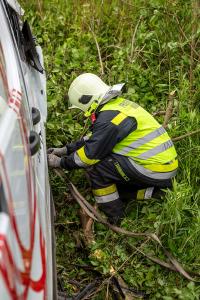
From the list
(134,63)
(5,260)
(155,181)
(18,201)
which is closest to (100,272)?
(155,181)

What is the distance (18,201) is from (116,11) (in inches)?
167

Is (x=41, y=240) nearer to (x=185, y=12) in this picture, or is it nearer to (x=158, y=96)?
(x=158, y=96)

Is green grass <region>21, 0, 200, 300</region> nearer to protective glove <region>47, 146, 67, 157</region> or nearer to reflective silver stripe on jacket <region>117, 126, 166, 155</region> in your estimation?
protective glove <region>47, 146, 67, 157</region>

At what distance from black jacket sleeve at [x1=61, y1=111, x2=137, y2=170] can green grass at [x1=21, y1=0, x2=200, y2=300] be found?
0.30m

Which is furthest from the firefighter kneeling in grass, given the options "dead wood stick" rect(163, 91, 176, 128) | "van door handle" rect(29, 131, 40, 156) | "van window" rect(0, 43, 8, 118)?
"van door handle" rect(29, 131, 40, 156)

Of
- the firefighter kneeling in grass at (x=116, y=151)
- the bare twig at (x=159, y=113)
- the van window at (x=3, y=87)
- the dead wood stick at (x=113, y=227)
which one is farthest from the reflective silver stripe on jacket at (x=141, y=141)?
the van window at (x=3, y=87)

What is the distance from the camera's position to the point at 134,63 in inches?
201

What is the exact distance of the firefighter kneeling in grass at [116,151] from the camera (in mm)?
3707

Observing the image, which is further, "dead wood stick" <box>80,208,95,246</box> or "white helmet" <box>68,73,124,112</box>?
"white helmet" <box>68,73,124,112</box>

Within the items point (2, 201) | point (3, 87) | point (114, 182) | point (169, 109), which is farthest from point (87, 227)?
point (2, 201)

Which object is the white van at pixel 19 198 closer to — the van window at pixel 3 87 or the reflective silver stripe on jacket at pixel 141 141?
the van window at pixel 3 87

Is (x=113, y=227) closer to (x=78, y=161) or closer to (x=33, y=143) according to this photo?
(x=78, y=161)

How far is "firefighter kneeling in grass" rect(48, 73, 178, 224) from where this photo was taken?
3707 millimetres

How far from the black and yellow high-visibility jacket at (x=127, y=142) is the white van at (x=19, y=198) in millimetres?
1034
